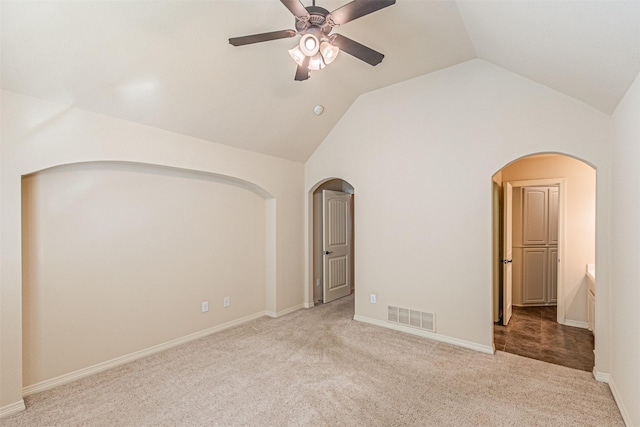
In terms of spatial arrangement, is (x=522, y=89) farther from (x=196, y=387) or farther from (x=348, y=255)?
(x=196, y=387)

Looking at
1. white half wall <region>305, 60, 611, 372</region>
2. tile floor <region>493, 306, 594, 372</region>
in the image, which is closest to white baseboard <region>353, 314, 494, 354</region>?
white half wall <region>305, 60, 611, 372</region>

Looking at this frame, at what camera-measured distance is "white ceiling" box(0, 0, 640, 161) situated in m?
1.96

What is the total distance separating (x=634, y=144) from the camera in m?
2.08

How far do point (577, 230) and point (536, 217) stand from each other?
37.2 inches

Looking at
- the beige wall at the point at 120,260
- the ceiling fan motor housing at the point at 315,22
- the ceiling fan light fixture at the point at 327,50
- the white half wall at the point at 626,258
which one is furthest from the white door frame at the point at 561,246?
the beige wall at the point at 120,260

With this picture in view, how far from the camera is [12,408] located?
2320 mm

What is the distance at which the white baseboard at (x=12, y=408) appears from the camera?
7.48 ft

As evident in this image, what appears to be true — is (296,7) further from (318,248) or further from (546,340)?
(546,340)

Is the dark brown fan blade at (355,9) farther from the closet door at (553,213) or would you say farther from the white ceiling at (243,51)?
the closet door at (553,213)

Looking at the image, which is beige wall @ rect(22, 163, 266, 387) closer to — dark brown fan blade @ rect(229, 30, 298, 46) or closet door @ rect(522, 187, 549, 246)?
dark brown fan blade @ rect(229, 30, 298, 46)

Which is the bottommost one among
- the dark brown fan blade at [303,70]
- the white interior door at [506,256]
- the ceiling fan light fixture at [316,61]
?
the white interior door at [506,256]

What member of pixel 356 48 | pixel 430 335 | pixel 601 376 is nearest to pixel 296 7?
pixel 356 48

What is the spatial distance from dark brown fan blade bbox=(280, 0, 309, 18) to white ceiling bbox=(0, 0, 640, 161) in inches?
26.2

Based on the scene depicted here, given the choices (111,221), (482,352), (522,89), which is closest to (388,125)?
(522,89)
